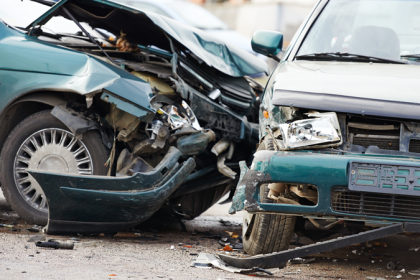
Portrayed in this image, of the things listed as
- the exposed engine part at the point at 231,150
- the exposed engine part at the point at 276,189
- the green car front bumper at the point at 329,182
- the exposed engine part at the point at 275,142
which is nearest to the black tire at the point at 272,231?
the exposed engine part at the point at 275,142

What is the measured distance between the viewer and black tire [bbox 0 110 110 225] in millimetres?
4199

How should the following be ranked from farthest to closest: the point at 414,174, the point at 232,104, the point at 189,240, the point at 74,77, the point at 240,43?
1. the point at 240,43
2. the point at 232,104
3. the point at 189,240
4. the point at 74,77
5. the point at 414,174

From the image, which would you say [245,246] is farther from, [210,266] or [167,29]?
[167,29]

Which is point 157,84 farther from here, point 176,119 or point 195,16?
point 195,16

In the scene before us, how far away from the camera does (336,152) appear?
118 inches

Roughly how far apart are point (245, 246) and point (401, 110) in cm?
145

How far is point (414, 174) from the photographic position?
2.81m

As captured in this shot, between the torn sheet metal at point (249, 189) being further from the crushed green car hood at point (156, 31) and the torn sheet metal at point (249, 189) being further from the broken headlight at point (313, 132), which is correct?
the crushed green car hood at point (156, 31)

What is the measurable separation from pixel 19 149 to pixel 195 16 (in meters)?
8.95

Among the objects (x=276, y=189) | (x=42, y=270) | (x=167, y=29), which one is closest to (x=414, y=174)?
(x=276, y=189)

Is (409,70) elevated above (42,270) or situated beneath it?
elevated above

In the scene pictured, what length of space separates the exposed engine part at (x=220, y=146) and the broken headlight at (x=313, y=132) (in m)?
1.41

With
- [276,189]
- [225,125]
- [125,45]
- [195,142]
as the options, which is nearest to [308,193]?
[276,189]

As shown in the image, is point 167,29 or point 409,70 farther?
point 167,29
